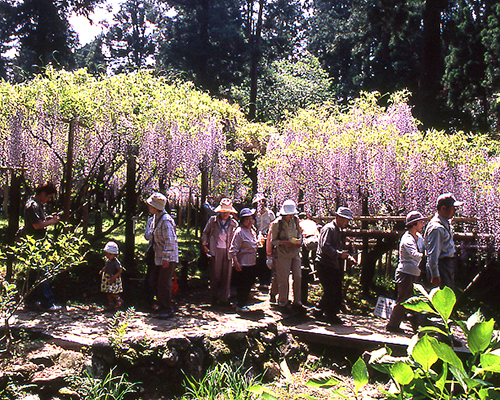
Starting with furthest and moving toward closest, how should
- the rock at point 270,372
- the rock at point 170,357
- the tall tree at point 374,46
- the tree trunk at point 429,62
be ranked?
the tall tree at point 374,46
the tree trunk at point 429,62
the rock at point 270,372
the rock at point 170,357

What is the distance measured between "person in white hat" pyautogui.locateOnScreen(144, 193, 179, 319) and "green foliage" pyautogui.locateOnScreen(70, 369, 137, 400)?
161 centimetres

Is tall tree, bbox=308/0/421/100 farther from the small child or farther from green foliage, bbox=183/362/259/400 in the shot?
green foliage, bbox=183/362/259/400

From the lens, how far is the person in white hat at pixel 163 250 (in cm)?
576

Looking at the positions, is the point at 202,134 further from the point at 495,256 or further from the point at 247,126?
the point at 495,256

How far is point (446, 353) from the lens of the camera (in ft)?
2.96

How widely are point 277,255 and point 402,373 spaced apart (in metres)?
5.83

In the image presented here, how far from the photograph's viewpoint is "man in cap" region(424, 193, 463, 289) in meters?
5.19

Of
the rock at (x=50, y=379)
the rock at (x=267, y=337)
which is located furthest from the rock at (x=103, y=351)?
the rock at (x=267, y=337)

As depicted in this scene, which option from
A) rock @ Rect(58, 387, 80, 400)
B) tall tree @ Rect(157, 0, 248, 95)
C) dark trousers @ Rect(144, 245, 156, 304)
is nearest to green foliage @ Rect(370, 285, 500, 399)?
rock @ Rect(58, 387, 80, 400)

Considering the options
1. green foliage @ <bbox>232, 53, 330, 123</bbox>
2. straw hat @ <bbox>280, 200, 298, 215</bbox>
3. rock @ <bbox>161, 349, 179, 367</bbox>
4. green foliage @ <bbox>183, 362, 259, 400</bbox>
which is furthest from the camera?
green foliage @ <bbox>232, 53, 330, 123</bbox>

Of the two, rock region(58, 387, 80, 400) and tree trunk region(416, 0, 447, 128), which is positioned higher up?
tree trunk region(416, 0, 447, 128)

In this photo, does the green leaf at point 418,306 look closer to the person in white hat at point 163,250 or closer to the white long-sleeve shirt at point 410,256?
the white long-sleeve shirt at point 410,256

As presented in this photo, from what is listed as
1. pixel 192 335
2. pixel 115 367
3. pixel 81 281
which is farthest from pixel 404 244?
pixel 81 281

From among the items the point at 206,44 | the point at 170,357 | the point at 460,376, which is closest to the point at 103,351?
the point at 170,357
